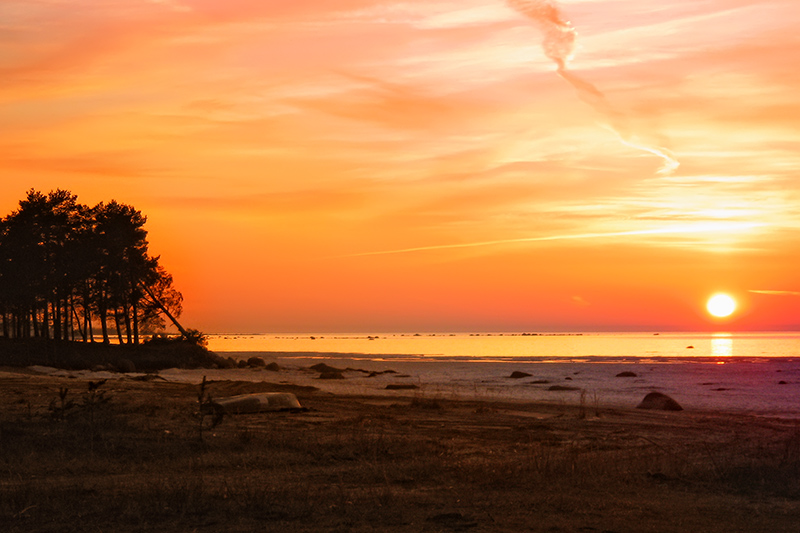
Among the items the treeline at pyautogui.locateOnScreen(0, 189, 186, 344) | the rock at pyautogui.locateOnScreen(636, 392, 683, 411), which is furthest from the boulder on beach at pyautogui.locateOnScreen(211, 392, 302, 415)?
the treeline at pyautogui.locateOnScreen(0, 189, 186, 344)

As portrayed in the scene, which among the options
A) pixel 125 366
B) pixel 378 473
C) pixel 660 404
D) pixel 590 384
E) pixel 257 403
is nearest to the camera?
pixel 378 473

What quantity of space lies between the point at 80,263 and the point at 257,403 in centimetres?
4800

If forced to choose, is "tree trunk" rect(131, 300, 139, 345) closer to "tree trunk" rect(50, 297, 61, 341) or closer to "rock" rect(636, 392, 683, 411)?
"tree trunk" rect(50, 297, 61, 341)

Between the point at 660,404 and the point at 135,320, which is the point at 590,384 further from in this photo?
the point at 135,320

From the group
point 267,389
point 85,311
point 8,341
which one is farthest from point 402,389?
point 85,311

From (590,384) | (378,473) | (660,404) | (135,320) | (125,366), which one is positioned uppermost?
(135,320)

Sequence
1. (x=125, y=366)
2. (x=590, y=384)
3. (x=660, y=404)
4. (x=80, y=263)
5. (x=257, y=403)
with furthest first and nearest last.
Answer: (x=80, y=263)
(x=125, y=366)
(x=590, y=384)
(x=660, y=404)
(x=257, y=403)

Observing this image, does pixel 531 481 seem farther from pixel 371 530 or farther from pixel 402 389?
pixel 402 389

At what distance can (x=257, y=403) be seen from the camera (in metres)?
23.1

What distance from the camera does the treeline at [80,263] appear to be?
6469 centimetres

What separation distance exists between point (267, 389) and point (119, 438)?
16550 mm

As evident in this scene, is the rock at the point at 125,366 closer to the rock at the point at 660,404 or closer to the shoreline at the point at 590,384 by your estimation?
the shoreline at the point at 590,384

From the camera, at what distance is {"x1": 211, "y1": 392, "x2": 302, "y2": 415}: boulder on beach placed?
22.4 meters

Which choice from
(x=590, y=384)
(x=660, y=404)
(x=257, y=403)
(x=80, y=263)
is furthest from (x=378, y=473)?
(x=80, y=263)
